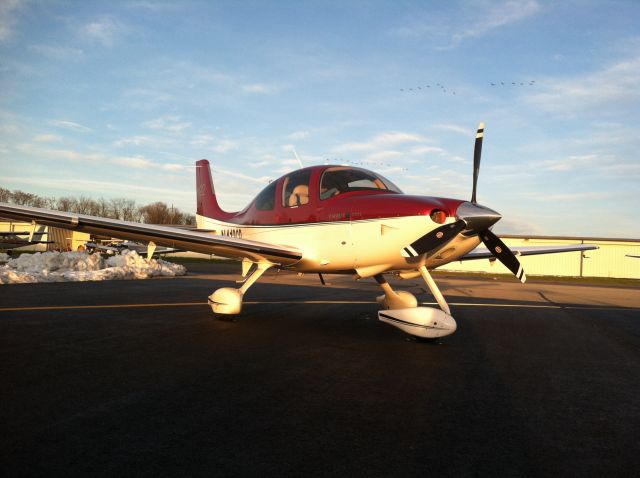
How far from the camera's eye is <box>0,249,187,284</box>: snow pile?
16234 millimetres

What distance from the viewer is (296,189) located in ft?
28.6

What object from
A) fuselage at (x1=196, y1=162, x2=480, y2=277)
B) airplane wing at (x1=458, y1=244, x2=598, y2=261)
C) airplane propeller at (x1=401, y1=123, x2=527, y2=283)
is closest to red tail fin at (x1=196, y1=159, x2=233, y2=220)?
fuselage at (x1=196, y1=162, x2=480, y2=277)

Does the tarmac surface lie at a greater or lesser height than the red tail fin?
lesser

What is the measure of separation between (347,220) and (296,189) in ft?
5.46

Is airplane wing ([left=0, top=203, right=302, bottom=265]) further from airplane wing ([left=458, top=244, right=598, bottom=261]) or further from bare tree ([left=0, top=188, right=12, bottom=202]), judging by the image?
bare tree ([left=0, top=188, right=12, bottom=202])

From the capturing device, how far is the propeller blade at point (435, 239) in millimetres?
6375

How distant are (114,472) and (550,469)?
260 cm

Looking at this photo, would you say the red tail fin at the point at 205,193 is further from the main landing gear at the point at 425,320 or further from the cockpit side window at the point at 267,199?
the main landing gear at the point at 425,320

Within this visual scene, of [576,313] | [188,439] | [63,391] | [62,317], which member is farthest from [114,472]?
[576,313]

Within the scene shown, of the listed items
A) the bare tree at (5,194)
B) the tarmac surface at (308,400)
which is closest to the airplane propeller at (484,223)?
the tarmac surface at (308,400)

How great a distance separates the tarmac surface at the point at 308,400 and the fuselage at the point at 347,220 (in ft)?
4.12

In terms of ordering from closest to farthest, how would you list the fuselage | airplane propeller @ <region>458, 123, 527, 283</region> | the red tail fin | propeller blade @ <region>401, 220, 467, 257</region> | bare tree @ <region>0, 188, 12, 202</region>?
1. airplane propeller @ <region>458, 123, 527, 283</region>
2. propeller blade @ <region>401, 220, 467, 257</region>
3. the fuselage
4. the red tail fin
5. bare tree @ <region>0, 188, 12, 202</region>

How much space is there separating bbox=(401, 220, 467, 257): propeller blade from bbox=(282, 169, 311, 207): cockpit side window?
2523mm

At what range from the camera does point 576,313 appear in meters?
11.7
